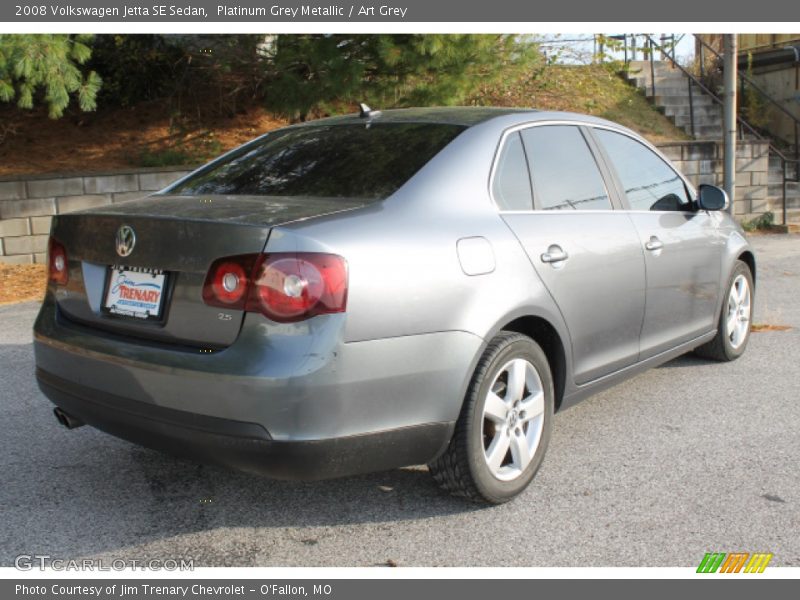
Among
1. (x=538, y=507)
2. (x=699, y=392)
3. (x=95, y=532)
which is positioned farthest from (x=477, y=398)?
(x=699, y=392)

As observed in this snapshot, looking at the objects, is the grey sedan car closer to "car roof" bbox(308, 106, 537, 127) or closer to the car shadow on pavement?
"car roof" bbox(308, 106, 537, 127)

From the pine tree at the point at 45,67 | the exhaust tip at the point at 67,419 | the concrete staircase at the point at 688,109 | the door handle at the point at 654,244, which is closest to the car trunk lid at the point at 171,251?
the exhaust tip at the point at 67,419

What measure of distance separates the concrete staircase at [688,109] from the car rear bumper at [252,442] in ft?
42.8

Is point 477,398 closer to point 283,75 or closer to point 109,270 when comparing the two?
point 109,270

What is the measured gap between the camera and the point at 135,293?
121 inches

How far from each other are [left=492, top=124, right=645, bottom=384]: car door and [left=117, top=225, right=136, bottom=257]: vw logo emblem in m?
1.47

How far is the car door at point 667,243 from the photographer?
14.5 feet

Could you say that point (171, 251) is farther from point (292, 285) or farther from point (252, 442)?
point (252, 442)

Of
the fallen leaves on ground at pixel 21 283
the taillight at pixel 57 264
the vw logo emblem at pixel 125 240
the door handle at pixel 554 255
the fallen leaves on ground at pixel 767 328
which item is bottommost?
the fallen leaves on ground at pixel 767 328

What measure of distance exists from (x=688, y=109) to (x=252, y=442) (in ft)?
51.6

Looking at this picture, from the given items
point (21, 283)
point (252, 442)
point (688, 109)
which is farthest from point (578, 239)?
point (688, 109)

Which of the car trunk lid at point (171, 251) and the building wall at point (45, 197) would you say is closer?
the car trunk lid at point (171, 251)

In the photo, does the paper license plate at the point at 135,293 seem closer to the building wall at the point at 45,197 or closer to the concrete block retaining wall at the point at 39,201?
the building wall at the point at 45,197

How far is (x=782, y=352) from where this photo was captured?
6004mm
